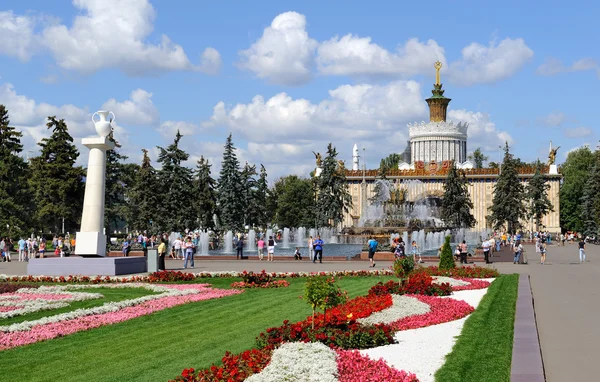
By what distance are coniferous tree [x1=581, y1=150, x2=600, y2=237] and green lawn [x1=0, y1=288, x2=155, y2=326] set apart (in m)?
57.9

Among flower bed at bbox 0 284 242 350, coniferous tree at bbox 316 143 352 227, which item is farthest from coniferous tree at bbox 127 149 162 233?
flower bed at bbox 0 284 242 350

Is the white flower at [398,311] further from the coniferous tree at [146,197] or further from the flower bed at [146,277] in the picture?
the coniferous tree at [146,197]

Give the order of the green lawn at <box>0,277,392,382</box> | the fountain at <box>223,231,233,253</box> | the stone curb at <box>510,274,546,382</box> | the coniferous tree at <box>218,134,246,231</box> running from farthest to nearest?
the coniferous tree at <box>218,134,246,231</box> → the fountain at <box>223,231,233,253</box> → the green lawn at <box>0,277,392,382</box> → the stone curb at <box>510,274,546,382</box>

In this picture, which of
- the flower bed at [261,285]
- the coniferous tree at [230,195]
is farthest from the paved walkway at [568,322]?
the coniferous tree at [230,195]

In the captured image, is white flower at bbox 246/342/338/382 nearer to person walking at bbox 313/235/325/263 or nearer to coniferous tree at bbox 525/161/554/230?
person walking at bbox 313/235/325/263

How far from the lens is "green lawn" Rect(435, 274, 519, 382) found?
8552 mm

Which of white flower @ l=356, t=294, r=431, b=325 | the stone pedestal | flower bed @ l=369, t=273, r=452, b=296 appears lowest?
white flower @ l=356, t=294, r=431, b=325

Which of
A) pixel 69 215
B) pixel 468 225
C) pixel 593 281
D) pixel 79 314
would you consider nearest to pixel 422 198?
pixel 468 225

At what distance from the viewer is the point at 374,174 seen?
10194 cm

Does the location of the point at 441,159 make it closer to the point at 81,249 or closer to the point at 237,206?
the point at 237,206

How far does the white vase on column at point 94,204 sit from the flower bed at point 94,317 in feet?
25.0

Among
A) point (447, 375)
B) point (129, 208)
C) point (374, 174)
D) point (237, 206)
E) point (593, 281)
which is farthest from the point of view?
point (374, 174)

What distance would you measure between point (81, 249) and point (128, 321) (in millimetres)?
12855

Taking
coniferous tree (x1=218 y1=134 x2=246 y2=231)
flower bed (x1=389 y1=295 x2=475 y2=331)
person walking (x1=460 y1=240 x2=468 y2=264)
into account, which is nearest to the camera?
flower bed (x1=389 y1=295 x2=475 y2=331)
